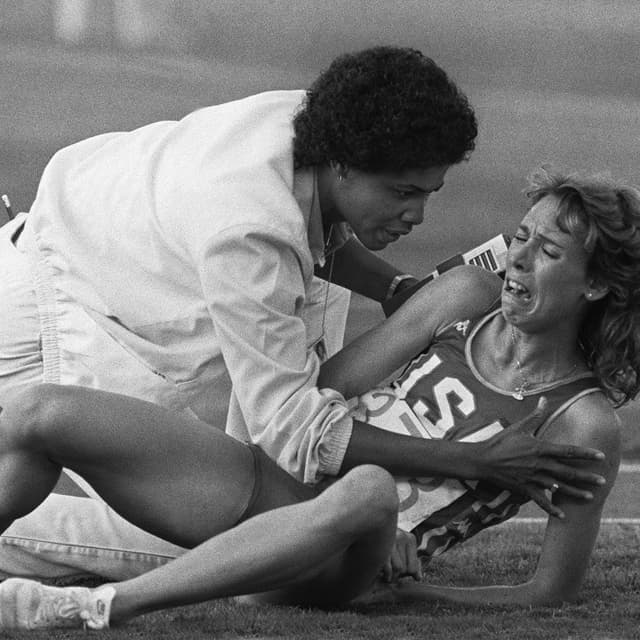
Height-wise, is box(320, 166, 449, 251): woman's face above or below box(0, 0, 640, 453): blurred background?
above

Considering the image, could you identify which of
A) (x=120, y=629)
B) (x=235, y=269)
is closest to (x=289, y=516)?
(x=120, y=629)

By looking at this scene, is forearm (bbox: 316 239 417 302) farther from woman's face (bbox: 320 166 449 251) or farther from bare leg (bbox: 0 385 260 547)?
bare leg (bbox: 0 385 260 547)

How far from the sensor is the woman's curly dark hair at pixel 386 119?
95.5 inches

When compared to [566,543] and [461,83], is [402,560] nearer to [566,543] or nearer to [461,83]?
[566,543]

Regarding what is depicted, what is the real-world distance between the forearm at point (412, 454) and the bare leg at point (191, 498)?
0.12 meters

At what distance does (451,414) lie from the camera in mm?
2527

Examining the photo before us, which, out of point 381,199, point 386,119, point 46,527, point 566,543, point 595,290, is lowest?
point 46,527

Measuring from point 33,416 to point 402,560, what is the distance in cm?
68

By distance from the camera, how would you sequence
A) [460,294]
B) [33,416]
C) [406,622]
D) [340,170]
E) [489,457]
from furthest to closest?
[460,294] < [340,170] < [489,457] < [406,622] < [33,416]

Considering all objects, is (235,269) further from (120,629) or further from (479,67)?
(479,67)

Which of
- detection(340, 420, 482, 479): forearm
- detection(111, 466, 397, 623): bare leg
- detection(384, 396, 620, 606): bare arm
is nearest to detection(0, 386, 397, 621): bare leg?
detection(111, 466, 397, 623): bare leg

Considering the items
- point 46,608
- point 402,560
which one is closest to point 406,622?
point 402,560

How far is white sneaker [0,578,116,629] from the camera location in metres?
2.01

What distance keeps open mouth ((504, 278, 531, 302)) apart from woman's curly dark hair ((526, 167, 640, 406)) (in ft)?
0.43
